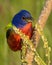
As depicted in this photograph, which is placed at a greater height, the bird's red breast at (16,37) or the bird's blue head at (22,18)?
the bird's blue head at (22,18)

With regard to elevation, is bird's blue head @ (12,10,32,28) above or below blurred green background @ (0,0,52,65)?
above

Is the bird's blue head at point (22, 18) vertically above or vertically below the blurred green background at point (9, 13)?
above

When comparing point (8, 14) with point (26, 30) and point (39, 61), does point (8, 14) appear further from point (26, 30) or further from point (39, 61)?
point (39, 61)

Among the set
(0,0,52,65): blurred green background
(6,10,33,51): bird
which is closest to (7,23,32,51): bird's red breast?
(6,10,33,51): bird

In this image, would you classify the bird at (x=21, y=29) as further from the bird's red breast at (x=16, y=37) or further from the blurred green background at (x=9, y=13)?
the blurred green background at (x=9, y=13)

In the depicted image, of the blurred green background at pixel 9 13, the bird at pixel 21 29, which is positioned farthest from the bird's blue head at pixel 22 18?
the blurred green background at pixel 9 13

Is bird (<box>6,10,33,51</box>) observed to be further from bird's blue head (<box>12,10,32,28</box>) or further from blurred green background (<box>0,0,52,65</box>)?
blurred green background (<box>0,0,52,65</box>)

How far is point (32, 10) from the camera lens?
3715 millimetres

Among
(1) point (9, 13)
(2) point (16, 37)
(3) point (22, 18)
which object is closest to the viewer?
(2) point (16, 37)

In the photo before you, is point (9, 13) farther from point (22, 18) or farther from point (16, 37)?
point (16, 37)

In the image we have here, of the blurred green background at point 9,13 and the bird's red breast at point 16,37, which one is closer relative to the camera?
the bird's red breast at point 16,37

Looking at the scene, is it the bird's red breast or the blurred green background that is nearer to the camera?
the bird's red breast

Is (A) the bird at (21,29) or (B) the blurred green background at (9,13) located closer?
(A) the bird at (21,29)

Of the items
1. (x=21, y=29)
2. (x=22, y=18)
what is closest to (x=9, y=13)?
(x=22, y=18)
